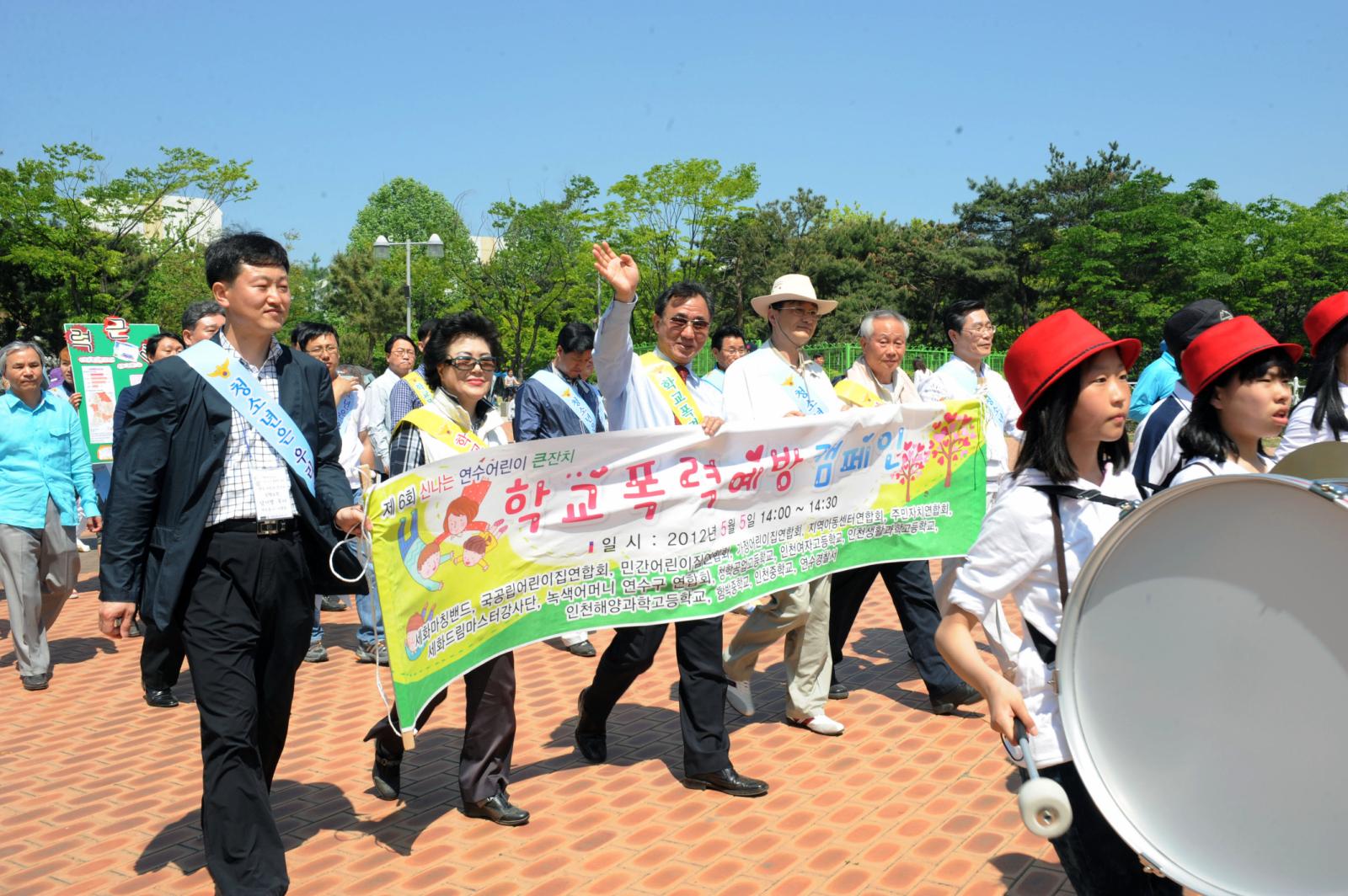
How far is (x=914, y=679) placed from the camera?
22.0 ft

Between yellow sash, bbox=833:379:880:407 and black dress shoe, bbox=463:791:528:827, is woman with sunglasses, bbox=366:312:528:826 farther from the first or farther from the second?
yellow sash, bbox=833:379:880:407

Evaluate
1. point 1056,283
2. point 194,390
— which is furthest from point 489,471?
point 1056,283

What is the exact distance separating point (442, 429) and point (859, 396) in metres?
2.56

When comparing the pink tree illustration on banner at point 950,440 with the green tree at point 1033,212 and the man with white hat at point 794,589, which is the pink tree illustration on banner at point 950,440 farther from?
the green tree at point 1033,212

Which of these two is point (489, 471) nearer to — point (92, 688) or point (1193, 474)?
point (1193, 474)

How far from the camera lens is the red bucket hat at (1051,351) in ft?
8.47

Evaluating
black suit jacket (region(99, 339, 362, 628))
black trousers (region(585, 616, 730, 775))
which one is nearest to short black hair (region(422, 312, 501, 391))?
black suit jacket (region(99, 339, 362, 628))

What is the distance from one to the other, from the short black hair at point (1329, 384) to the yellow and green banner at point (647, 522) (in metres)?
1.68

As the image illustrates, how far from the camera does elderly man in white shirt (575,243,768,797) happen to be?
4.80 m

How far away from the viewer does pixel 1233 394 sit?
329 centimetres

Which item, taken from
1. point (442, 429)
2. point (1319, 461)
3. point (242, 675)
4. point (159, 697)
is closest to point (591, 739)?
point (442, 429)

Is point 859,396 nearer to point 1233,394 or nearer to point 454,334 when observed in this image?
point 454,334

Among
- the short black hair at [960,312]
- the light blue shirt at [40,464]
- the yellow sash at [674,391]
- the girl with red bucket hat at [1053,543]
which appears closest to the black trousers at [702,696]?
the yellow sash at [674,391]

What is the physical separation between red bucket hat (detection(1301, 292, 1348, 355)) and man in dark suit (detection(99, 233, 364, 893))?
4117 millimetres
